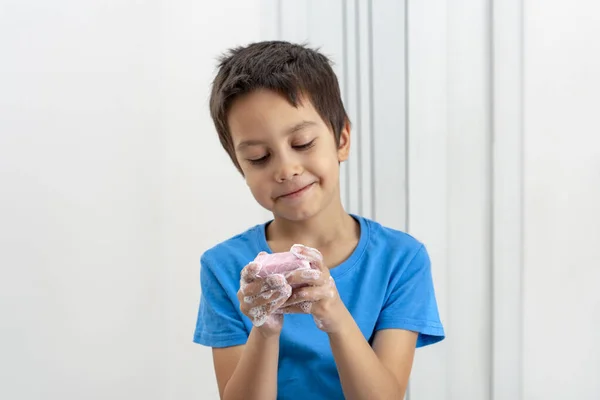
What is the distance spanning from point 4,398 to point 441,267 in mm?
856

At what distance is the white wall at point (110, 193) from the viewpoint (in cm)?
138

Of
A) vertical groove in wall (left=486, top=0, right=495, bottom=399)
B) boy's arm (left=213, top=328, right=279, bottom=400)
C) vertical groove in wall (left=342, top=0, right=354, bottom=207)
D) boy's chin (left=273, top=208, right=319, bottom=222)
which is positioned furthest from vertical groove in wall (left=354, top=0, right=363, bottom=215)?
boy's arm (left=213, top=328, right=279, bottom=400)

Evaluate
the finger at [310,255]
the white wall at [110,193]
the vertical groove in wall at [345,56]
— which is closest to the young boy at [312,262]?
the finger at [310,255]

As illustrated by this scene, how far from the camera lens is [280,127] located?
896mm

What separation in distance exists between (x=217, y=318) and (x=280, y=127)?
0.28 m

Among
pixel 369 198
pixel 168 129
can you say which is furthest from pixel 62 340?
pixel 369 198

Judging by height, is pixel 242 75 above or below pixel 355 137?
above

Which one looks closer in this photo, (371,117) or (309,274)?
(309,274)

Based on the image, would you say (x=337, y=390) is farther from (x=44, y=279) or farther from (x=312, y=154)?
(x=44, y=279)

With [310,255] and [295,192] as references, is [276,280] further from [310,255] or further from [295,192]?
[295,192]

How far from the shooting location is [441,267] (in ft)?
4.35

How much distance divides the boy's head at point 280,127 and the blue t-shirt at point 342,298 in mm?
102

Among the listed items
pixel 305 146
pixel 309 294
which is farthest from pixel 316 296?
pixel 305 146
